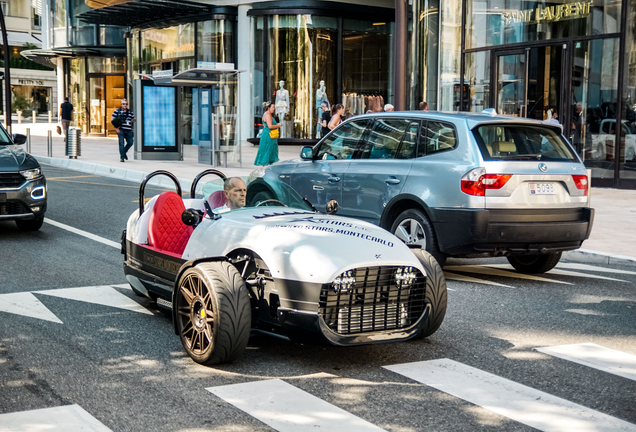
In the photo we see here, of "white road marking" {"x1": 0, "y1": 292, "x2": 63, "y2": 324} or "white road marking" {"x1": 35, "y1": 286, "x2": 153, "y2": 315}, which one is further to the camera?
"white road marking" {"x1": 35, "y1": 286, "x2": 153, "y2": 315}

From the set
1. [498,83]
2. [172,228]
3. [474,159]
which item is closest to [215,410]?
[172,228]

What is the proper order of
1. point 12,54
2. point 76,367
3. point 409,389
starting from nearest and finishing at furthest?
point 409,389, point 76,367, point 12,54

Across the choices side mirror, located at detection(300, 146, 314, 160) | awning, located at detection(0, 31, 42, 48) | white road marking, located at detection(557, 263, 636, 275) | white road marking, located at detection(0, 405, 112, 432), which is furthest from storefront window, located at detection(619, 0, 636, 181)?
awning, located at detection(0, 31, 42, 48)

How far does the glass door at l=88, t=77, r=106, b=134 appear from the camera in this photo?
41.7 metres

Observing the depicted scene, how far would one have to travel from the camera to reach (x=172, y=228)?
21.4 feet

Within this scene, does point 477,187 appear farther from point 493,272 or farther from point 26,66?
point 26,66

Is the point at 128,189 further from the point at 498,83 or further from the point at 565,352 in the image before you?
the point at 565,352

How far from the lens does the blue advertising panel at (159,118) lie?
80.6 ft

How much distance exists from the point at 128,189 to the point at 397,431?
45.3ft

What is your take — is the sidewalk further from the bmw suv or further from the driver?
the bmw suv

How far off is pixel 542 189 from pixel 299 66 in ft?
79.6

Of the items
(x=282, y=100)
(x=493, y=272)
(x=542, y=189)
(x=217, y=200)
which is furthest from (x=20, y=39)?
(x=217, y=200)

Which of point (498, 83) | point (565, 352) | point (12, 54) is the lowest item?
point (565, 352)

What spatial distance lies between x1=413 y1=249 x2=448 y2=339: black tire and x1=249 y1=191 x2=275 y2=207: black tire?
124 centimetres
